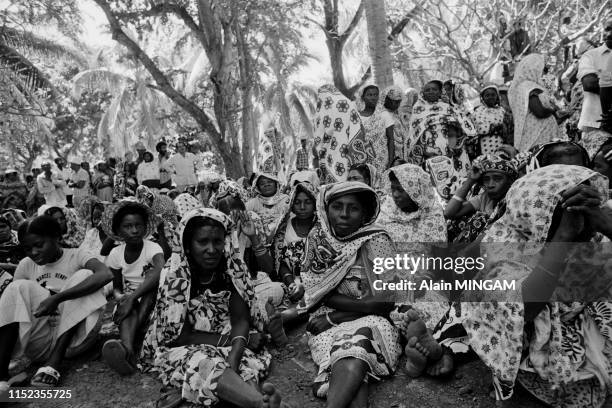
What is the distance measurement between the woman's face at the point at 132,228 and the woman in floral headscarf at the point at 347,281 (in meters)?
1.49

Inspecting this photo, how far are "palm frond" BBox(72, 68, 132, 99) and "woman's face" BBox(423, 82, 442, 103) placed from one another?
61.0 feet

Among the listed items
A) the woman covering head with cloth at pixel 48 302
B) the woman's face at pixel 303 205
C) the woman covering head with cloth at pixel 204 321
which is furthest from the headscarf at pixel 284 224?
the woman covering head with cloth at pixel 48 302

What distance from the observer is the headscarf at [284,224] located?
4.80 meters

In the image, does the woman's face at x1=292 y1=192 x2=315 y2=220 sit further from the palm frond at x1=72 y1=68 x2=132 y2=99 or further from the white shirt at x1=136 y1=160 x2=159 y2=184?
the palm frond at x1=72 y1=68 x2=132 y2=99

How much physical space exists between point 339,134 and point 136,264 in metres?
3.17

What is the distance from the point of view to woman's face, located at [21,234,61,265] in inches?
139

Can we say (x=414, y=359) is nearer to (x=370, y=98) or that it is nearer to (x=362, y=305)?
(x=362, y=305)

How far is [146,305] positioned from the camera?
376 centimetres

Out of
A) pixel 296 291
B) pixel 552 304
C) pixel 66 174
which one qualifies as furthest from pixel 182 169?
pixel 552 304

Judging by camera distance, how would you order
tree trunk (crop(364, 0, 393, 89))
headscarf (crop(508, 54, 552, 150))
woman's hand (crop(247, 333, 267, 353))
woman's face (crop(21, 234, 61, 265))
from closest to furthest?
woman's hand (crop(247, 333, 267, 353)) → woman's face (crop(21, 234, 61, 265)) → headscarf (crop(508, 54, 552, 150)) → tree trunk (crop(364, 0, 393, 89))

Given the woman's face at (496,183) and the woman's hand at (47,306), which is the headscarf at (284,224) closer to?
the woman's face at (496,183)

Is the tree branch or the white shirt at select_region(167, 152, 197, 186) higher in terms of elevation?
the tree branch

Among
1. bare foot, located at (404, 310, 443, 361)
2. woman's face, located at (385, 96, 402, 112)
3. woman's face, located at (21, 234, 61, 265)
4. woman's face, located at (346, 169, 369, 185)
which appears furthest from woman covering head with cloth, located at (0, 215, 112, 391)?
woman's face, located at (385, 96, 402, 112)

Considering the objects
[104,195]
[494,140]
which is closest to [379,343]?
[494,140]
